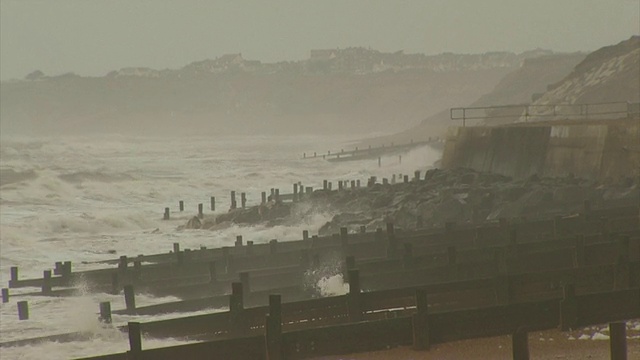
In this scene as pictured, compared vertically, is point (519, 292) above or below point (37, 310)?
above

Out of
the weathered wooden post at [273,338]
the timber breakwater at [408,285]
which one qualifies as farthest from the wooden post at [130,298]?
the weathered wooden post at [273,338]

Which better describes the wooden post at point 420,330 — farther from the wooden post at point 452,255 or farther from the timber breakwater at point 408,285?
the wooden post at point 452,255

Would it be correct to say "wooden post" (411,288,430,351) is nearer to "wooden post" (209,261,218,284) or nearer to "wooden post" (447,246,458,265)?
"wooden post" (447,246,458,265)

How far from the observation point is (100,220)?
174 feet

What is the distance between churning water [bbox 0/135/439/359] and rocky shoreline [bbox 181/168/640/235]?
1.37 m

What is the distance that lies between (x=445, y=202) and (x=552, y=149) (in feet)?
18.6

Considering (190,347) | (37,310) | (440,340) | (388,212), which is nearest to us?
(190,347)

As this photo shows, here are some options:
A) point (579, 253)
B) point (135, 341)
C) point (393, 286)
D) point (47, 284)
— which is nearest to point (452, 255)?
point (393, 286)

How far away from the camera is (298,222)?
4100cm

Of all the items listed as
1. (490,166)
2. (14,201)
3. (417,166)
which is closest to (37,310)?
(490,166)

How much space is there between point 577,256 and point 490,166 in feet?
79.0

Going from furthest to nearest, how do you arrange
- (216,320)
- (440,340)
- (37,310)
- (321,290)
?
1. (37,310)
2. (321,290)
3. (216,320)
4. (440,340)

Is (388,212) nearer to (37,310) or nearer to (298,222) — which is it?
(298,222)

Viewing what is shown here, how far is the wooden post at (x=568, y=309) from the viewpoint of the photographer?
38.1 feet
